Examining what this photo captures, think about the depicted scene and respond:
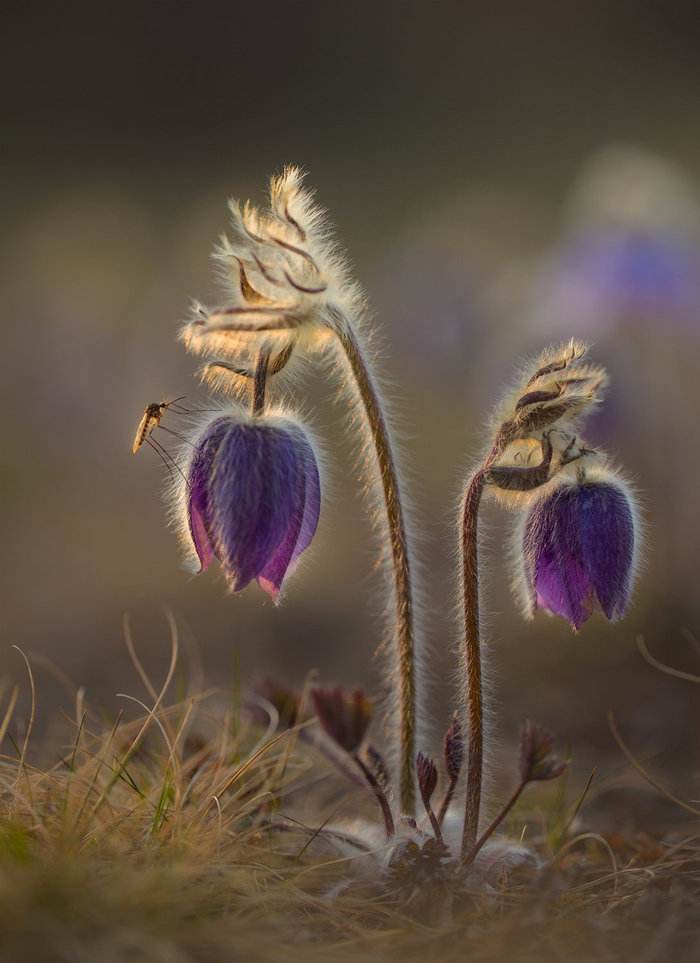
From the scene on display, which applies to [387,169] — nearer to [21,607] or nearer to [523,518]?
[21,607]

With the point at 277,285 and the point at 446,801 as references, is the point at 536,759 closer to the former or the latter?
the point at 446,801

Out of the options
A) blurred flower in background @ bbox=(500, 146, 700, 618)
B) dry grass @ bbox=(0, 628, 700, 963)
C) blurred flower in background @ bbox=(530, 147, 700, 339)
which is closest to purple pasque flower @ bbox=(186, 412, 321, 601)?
dry grass @ bbox=(0, 628, 700, 963)

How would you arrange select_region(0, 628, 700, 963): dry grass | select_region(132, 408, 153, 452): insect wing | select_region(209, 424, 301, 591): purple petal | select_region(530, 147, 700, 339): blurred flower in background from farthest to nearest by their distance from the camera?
select_region(530, 147, 700, 339): blurred flower in background < select_region(132, 408, 153, 452): insect wing < select_region(209, 424, 301, 591): purple petal < select_region(0, 628, 700, 963): dry grass

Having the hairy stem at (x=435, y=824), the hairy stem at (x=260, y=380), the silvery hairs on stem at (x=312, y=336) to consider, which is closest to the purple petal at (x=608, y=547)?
the silvery hairs on stem at (x=312, y=336)

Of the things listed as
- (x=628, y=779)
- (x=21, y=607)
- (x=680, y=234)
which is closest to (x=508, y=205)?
(x=680, y=234)

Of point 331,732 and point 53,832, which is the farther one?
point 331,732

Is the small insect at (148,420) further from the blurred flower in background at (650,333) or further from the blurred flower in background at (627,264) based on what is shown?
the blurred flower in background at (627,264)

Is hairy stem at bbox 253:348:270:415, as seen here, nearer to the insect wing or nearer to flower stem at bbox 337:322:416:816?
flower stem at bbox 337:322:416:816

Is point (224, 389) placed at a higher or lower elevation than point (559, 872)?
higher

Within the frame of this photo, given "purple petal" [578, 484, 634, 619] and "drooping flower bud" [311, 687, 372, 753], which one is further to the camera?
"drooping flower bud" [311, 687, 372, 753]
